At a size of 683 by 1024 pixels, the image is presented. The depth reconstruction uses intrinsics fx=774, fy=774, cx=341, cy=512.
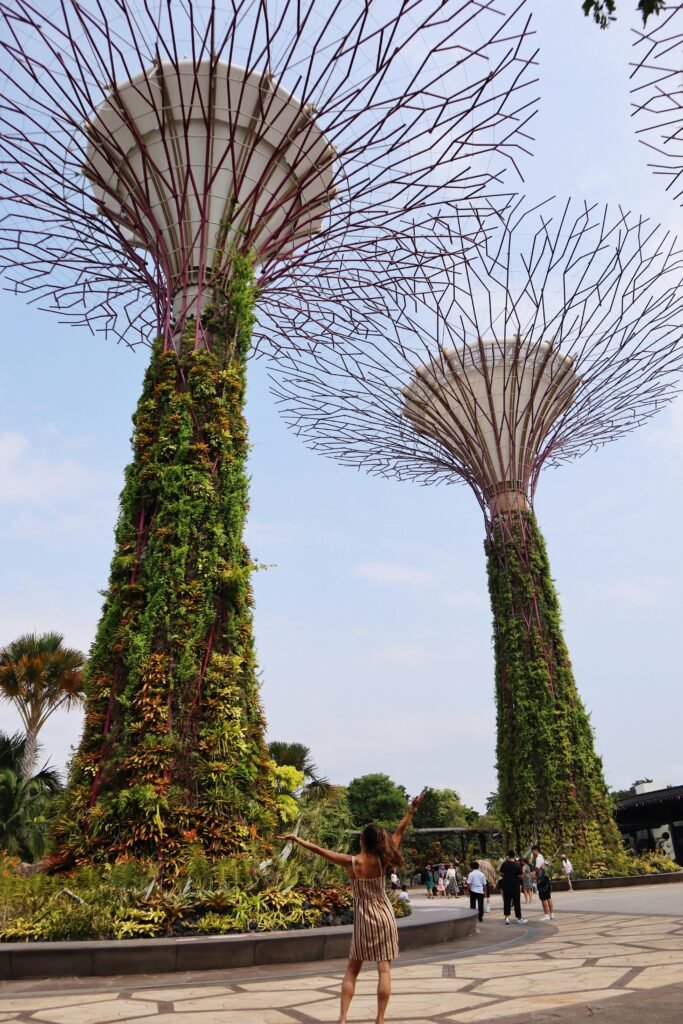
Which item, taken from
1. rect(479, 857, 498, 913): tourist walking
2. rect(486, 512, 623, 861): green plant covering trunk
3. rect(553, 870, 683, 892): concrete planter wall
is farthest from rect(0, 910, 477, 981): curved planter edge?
rect(486, 512, 623, 861): green plant covering trunk

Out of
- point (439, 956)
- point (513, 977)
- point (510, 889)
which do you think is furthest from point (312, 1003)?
point (510, 889)

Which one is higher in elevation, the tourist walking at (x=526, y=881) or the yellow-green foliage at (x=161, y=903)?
the yellow-green foliage at (x=161, y=903)

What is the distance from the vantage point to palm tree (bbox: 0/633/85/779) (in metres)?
19.9

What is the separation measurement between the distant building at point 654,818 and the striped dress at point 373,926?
75.9 ft

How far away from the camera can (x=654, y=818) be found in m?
30.6

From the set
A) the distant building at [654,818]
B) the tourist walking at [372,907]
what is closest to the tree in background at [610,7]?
the tourist walking at [372,907]

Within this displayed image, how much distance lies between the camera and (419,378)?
66.6ft

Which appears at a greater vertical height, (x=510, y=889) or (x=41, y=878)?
(x=41, y=878)

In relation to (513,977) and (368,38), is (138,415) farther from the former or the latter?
(513,977)

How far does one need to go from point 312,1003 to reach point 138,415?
7887 mm

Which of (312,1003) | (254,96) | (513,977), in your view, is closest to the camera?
(312,1003)

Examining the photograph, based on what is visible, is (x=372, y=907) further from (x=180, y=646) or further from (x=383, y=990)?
(x=180, y=646)

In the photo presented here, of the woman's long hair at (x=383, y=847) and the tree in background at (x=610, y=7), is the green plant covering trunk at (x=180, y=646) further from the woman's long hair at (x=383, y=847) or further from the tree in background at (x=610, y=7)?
the tree in background at (x=610, y=7)

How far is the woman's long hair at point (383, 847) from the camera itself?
4.18m
